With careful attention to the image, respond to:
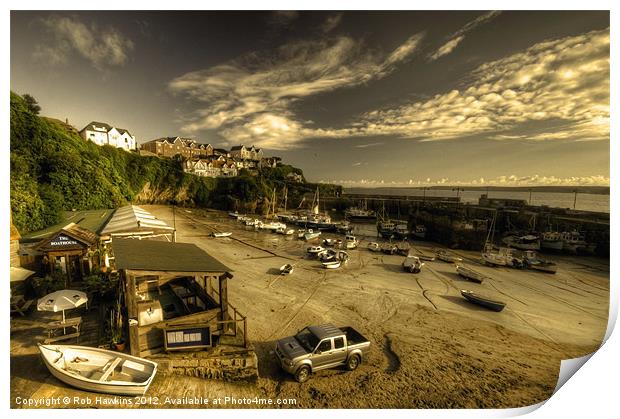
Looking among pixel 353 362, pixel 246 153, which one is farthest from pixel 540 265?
pixel 246 153

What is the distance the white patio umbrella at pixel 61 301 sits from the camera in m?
8.41

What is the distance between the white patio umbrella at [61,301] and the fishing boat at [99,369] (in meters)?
1.55

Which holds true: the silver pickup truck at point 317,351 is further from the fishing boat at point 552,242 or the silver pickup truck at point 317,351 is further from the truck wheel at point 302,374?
the fishing boat at point 552,242

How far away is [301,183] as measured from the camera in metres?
91.1

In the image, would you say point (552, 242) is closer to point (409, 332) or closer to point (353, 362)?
point (409, 332)

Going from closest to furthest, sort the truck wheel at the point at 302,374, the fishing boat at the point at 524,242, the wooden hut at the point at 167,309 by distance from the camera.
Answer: the wooden hut at the point at 167,309 → the truck wheel at the point at 302,374 → the fishing boat at the point at 524,242

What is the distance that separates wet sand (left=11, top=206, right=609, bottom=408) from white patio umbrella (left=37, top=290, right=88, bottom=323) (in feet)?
5.09

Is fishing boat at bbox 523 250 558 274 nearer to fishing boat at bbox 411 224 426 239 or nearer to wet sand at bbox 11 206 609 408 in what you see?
wet sand at bbox 11 206 609 408

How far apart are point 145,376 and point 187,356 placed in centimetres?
117

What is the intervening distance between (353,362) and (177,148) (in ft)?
301

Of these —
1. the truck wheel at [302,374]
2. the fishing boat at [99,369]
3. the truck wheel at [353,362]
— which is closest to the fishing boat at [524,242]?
the truck wheel at [353,362]

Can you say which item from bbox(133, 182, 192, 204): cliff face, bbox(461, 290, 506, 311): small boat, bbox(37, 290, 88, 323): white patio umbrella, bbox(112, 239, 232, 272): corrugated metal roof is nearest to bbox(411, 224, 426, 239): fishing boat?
bbox(461, 290, 506, 311): small boat

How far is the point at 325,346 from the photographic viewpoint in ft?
30.0

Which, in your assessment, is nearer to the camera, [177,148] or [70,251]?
[70,251]
